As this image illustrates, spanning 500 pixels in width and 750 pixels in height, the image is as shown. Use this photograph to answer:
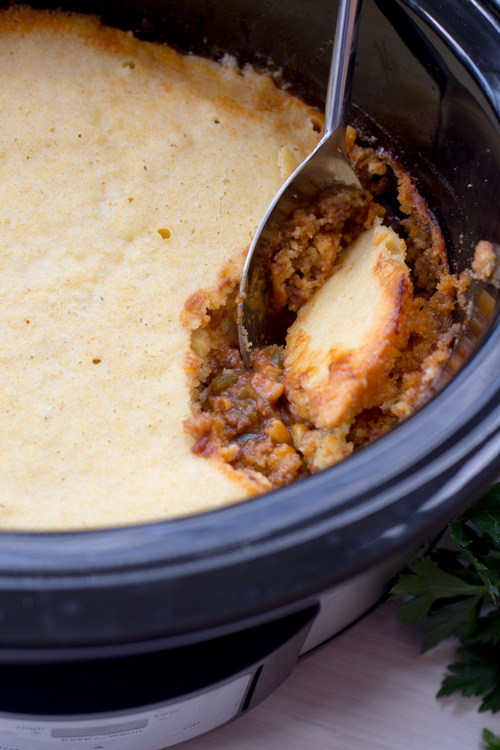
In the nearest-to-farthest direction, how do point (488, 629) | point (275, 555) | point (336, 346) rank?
→ point (275, 555) → point (336, 346) → point (488, 629)

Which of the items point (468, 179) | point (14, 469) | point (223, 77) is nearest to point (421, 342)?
point (468, 179)

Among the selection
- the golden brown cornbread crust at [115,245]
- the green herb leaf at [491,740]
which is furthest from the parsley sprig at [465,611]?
the golden brown cornbread crust at [115,245]

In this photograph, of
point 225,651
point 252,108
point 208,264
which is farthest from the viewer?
point 252,108

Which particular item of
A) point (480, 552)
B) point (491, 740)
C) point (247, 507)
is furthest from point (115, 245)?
point (491, 740)

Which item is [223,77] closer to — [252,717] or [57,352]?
[57,352]

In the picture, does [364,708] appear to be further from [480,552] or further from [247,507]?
[247,507]

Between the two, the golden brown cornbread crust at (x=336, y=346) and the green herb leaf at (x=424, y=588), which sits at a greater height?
the golden brown cornbread crust at (x=336, y=346)

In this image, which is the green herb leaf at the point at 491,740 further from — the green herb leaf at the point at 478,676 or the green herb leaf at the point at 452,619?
the green herb leaf at the point at 452,619
